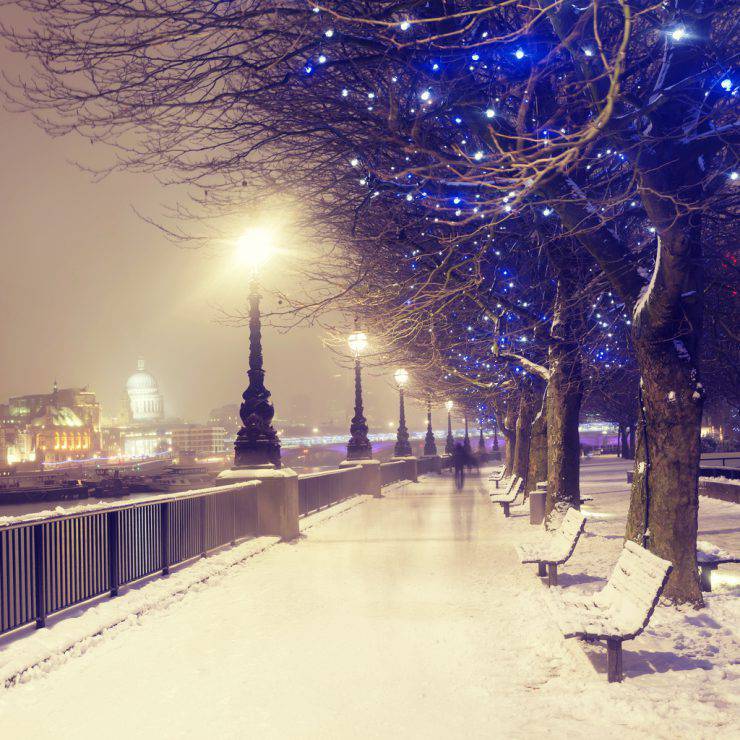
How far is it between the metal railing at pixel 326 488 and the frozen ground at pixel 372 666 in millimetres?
9422

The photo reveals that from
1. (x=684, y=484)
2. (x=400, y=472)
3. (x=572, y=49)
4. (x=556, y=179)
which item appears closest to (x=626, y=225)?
(x=556, y=179)

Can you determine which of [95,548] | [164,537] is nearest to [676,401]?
→ [95,548]

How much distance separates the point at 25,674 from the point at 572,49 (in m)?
7.07

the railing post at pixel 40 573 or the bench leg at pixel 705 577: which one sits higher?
the railing post at pixel 40 573

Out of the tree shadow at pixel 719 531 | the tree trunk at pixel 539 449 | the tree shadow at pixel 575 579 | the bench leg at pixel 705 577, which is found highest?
the tree trunk at pixel 539 449

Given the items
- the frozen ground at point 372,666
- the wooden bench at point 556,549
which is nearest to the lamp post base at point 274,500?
the frozen ground at point 372,666

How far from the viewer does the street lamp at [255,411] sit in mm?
18203

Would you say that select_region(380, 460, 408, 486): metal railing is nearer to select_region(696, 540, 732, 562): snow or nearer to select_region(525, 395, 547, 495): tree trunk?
select_region(525, 395, 547, 495): tree trunk

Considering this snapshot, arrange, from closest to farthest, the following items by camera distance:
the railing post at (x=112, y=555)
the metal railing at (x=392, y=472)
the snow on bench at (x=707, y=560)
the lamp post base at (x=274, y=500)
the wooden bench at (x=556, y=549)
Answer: the snow on bench at (x=707, y=560) < the railing post at (x=112, y=555) < the wooden bench at (x=556, y=549) < the lamp post base at (x=274, y=500) < the metal railing at (x=392, y=472)

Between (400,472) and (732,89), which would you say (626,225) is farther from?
(400,472)

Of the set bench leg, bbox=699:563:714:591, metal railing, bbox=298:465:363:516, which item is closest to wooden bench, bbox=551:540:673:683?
bench leg, bbox=699:563:714:591

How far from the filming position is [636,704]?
231 inches

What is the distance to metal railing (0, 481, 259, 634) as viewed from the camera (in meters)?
8.39

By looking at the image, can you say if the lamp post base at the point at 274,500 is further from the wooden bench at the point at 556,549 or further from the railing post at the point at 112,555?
the railing post at the point at 112,555
